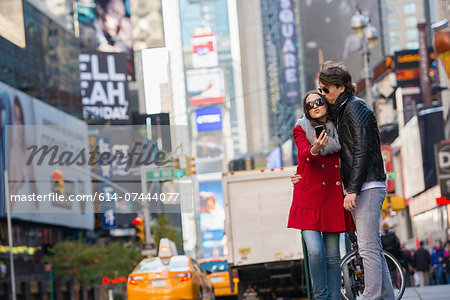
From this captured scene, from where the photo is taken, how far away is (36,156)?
2344 inches

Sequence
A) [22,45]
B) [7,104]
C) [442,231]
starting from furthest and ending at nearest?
[22,45]
[7,104]
[442,231]

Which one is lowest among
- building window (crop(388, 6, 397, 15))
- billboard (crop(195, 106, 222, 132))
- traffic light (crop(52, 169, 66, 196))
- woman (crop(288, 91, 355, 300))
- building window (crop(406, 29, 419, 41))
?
woman (crop(288, 91, 355, 300))

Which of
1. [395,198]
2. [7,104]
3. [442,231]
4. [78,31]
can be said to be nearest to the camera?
[395,198]

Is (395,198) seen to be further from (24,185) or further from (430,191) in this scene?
(24,185)

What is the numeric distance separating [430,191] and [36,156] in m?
25.3

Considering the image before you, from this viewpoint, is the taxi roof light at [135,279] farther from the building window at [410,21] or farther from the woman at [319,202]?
the building window at [410,21]

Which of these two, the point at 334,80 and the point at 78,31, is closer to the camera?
the point at 334,80

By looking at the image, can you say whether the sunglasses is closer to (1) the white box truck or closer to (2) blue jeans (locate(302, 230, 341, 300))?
(2) blue jeans (locate(302, 230, 341, 300))

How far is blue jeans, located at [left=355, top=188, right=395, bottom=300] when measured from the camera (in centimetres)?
695

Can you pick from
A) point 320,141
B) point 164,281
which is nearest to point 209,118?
point 164,281

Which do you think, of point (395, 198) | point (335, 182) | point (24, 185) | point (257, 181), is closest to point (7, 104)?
point (24, 185)

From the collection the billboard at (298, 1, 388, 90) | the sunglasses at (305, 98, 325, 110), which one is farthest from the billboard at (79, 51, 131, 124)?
the sunglasses at (305, 98, 325, 110)

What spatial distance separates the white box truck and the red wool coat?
1276 centimetres

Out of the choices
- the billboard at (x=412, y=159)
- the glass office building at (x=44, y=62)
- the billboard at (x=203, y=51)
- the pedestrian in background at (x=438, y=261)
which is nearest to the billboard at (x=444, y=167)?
the pedestrian in background at (x=438, y=261)
